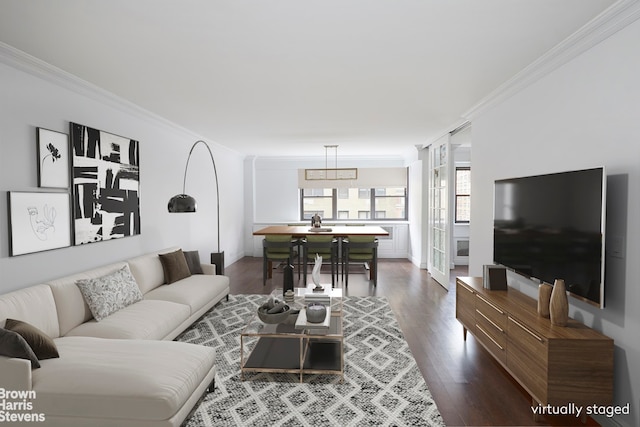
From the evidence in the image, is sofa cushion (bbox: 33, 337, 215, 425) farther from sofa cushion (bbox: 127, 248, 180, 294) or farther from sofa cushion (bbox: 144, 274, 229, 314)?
sofa cushion (bbox: 127, 248, 180, 294)

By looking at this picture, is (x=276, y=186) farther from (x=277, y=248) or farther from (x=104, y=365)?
(x=104, y=365)

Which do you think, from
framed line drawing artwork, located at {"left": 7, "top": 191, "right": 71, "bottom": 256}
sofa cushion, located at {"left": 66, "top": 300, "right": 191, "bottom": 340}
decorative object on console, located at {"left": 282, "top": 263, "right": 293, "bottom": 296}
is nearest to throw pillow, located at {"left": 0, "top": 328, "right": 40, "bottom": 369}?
sofa cushion, located at {"left": 66, "top": 300, "right": 191, "bottom": 340}

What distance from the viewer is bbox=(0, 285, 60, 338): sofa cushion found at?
238cm

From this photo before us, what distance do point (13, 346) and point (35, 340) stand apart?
152 millimetres

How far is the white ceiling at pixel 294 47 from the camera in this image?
202cm

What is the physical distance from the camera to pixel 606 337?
2072 mm

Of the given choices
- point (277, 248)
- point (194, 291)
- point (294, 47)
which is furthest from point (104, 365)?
point (277, 248)

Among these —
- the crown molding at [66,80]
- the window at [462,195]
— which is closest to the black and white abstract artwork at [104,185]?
the crown molding at [66,80]

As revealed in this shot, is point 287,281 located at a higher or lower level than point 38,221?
lower

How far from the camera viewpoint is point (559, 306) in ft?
7.41

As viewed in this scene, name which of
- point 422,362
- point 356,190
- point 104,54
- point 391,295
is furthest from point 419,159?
point 104,54

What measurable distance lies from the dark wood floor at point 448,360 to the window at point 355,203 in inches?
116

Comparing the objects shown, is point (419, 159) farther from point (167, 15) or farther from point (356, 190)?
point (167, 15)

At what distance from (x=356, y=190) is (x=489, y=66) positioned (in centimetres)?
603
